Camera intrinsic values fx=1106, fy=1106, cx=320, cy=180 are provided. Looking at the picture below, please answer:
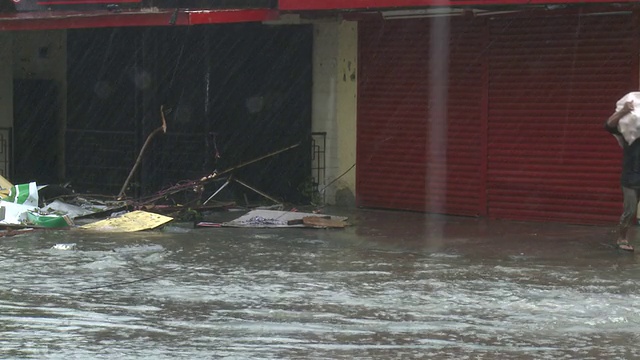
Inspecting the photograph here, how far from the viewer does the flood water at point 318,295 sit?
291 inches

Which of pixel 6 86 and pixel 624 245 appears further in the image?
pixel 6 86

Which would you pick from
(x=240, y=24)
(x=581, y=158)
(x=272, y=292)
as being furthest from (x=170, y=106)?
(x=272, y=292)

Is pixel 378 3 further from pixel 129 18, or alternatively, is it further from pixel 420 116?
pixel 129 18

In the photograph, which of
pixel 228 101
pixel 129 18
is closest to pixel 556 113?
pixel 228 101

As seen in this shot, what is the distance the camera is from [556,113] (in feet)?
45.4

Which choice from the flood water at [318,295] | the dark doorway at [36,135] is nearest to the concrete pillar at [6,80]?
the dark doorway at [36,135]

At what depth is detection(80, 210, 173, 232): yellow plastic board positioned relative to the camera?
42.3ft

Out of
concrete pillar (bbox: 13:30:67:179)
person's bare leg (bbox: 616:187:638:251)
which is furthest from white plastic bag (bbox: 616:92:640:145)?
concrete pillar (bbox: 13:30:67:179)

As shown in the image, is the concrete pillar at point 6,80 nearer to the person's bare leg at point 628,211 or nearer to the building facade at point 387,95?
the building facade at point 387,95

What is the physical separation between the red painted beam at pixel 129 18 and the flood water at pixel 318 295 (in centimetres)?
277

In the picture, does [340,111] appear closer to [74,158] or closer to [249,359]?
[74,158]

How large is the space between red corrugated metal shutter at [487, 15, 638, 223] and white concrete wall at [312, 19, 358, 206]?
2.16 metres

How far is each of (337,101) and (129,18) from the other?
10.5ft

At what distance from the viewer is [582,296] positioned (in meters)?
9.03
